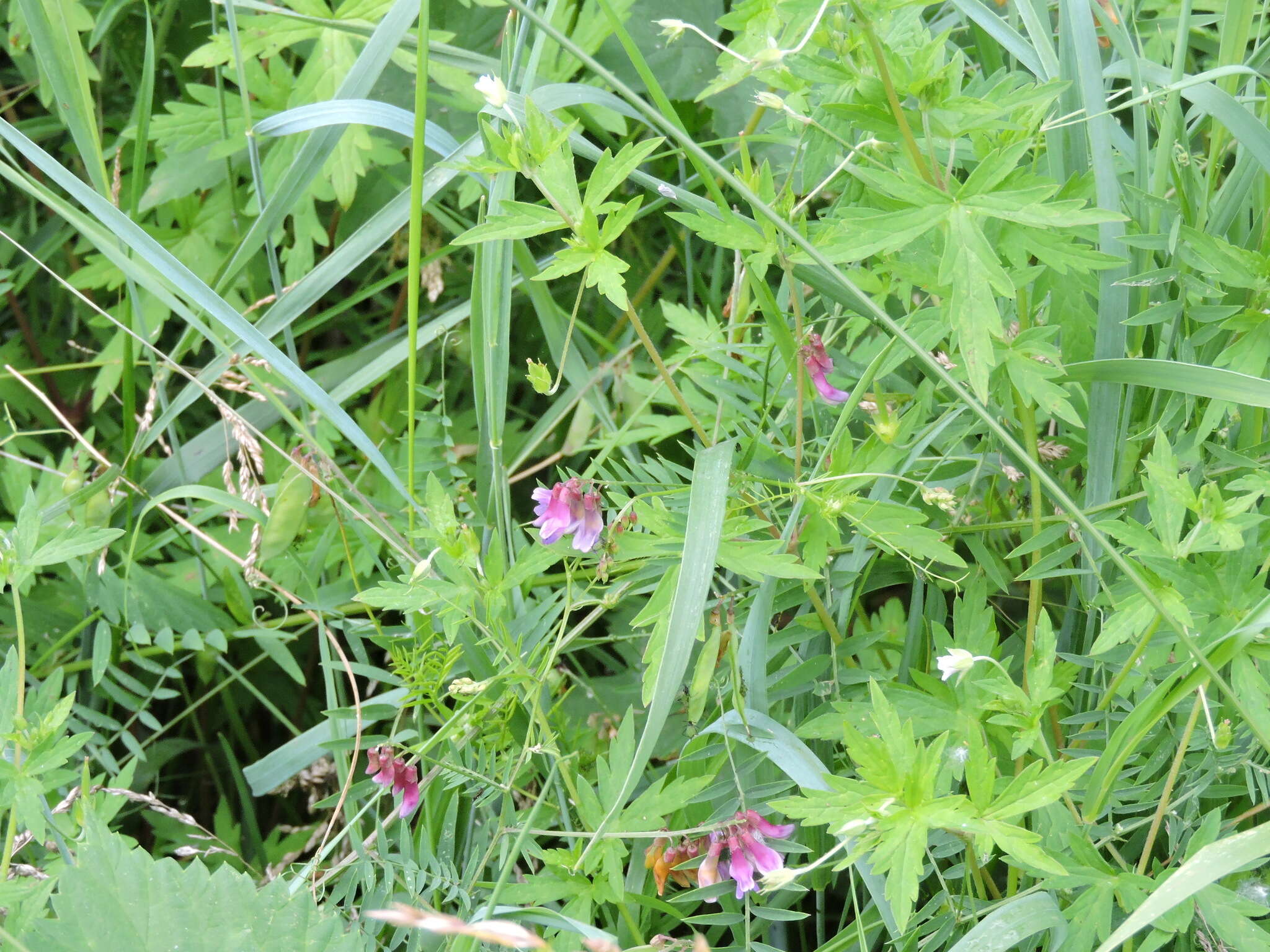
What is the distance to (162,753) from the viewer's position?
1.68 metres

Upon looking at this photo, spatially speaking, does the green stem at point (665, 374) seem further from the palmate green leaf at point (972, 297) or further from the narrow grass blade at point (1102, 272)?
the narrow grass blade at point (1102, 272)

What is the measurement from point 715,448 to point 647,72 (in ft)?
1.36

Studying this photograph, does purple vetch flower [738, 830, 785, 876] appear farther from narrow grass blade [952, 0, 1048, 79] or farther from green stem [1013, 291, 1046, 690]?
narrow grass blade [952, 0, 1048, 79]

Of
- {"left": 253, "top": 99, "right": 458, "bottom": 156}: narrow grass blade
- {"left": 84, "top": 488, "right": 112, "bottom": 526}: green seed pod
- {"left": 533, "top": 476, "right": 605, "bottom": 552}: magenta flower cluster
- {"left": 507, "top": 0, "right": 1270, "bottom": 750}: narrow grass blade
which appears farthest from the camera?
{"left": 84, "top": 488, "right": 112, "bottom": 526}: green seed pod

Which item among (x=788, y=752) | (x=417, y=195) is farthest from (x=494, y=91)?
(x=788, y=752)

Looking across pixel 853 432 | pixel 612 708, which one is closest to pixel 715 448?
pixel 853 432

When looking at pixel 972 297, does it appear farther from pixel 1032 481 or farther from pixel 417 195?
pixel 417 195

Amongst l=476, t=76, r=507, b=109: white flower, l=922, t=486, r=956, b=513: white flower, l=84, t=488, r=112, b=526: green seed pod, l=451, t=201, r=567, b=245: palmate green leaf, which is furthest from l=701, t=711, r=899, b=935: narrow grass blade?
l=84, t=488, r=112, b=526: green seed pod

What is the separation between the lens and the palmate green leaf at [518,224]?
3.02 ft

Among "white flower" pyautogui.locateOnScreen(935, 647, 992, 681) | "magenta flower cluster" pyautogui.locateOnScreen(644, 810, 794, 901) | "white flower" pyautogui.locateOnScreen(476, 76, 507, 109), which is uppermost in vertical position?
"white flower" pyautogui.locateOnScreen(476, 76, 507, 109)

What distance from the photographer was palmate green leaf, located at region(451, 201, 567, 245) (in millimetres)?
922

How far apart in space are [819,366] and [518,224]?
1.27 feet

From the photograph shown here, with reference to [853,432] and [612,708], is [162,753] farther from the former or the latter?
[853,432]

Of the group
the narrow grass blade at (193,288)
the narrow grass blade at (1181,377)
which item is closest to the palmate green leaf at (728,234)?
the narrow grass blade at (1181,377)
